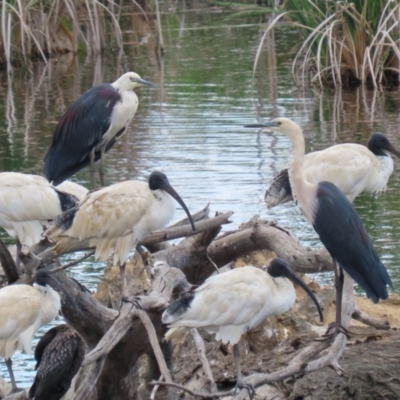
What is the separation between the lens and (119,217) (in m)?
7.09

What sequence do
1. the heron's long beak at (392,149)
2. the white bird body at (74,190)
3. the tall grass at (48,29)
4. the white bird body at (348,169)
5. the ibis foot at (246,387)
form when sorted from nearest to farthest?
the ibis foot at (246,387), the white bird body at (348,169), the white bird body at (74,190), the heron's long beak at (392,149), the tall grass at (48,29)

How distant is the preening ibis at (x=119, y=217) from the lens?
278 inches

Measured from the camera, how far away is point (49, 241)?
23.4ft

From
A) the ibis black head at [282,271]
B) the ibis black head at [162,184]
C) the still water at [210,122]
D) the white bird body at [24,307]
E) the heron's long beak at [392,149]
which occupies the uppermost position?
the ibis black head at [162,184]

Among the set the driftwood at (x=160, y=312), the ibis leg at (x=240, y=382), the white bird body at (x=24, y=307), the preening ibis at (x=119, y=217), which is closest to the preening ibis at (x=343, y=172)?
the driftwood at (x=160, y=312)

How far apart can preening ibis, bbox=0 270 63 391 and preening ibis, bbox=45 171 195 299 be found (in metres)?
0.30

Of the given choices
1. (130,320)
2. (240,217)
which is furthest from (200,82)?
(130,320)

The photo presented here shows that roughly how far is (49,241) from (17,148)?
7392 mm

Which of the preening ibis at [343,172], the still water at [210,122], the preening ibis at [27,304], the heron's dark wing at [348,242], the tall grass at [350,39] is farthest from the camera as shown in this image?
the tall grass at [350,39]

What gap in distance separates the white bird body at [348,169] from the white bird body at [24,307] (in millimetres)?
2110

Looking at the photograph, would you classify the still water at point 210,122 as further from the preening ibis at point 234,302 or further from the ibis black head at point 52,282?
the preening ibis at point 234,302

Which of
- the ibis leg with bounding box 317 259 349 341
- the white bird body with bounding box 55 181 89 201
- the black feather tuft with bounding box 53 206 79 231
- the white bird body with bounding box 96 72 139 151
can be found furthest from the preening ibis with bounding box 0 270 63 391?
the white bird body with bounding box 96 72 139 151

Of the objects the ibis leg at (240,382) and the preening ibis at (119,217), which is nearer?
the ibis leg at (240,382)

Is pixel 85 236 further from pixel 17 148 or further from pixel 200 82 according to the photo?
pixel 200 82
